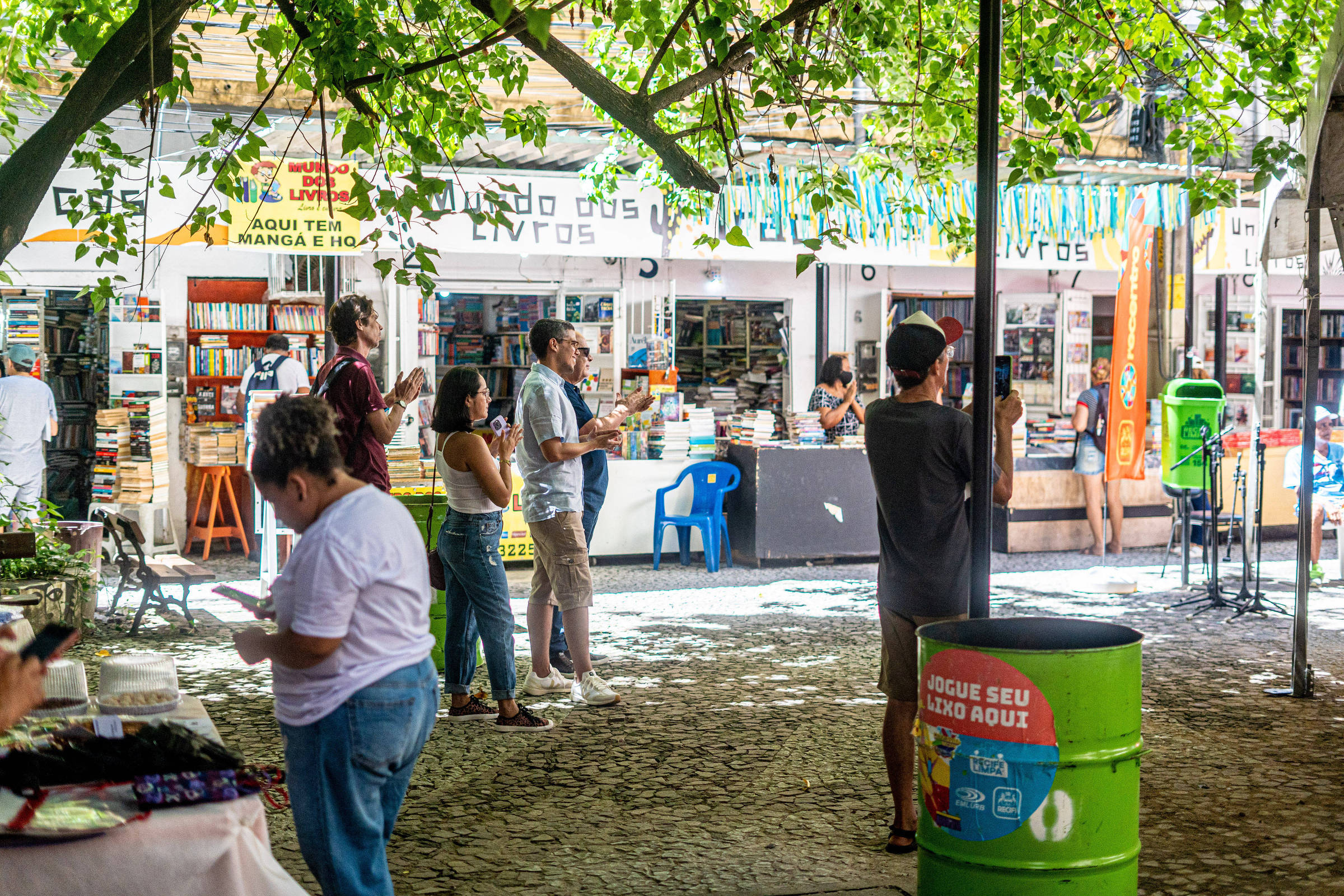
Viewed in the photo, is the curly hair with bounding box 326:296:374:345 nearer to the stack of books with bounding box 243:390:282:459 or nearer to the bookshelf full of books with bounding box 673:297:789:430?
the stack of books with bounding box 243:390:282:459

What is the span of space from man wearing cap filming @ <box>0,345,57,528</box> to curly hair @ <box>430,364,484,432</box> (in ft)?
18.8

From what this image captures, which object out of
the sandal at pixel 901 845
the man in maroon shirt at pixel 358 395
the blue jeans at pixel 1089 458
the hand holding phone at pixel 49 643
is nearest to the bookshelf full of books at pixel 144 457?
the man in maroon shirt at pixel 358 395

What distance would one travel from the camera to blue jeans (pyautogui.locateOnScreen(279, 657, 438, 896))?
2.74 metres

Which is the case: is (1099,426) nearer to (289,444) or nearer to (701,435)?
(701,435)

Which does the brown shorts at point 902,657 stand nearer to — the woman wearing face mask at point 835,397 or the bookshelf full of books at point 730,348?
the woman wearing face mask at point 835,397

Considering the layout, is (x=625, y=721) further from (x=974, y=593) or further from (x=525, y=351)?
(x=525, y=351)

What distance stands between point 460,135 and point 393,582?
4.03m

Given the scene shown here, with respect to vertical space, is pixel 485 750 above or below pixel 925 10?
below

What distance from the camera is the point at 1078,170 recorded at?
11.7 metres

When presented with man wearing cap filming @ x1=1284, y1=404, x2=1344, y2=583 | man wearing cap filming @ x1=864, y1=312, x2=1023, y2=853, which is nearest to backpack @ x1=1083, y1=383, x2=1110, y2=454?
man wearing cap filming @ x1=1284, y1=404, x2=1344, y2=583

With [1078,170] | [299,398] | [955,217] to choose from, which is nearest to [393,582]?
[299,398]

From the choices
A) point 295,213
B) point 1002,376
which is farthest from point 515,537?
point 1002,376

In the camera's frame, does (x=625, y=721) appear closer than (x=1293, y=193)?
Yes

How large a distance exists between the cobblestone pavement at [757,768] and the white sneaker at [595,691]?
0.09 meters
